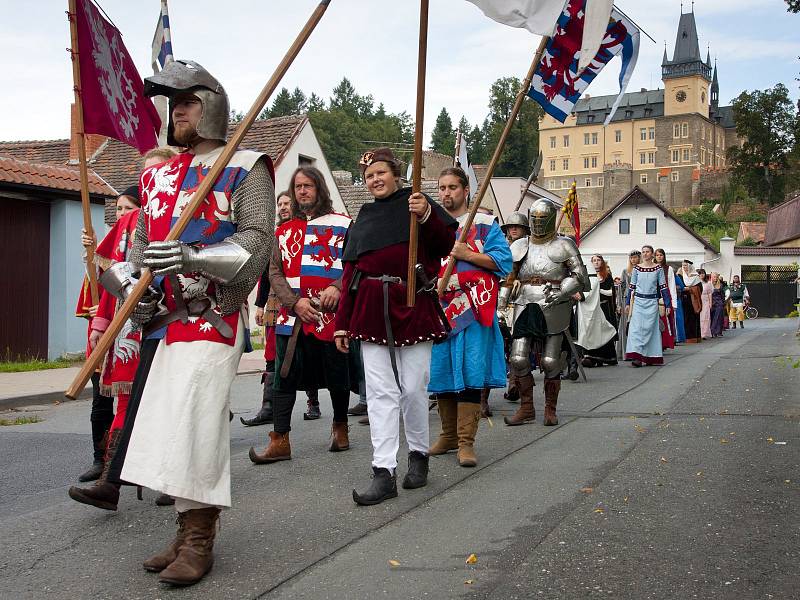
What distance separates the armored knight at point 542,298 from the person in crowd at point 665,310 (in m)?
8.15

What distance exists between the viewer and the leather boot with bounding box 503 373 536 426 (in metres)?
8.58

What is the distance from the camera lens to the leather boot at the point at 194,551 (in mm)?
3832

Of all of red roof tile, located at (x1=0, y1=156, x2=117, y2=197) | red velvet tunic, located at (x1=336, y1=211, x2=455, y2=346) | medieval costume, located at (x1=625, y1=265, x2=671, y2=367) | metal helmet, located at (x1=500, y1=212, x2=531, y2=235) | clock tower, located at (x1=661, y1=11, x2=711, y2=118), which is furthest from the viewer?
clock tower, located at (x1=661, y1=11, x2=711, y2=118)

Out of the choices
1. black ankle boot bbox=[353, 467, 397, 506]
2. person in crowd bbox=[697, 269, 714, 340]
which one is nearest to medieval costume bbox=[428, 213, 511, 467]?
black ankle boot bbox=[353, 467, 397, 506]

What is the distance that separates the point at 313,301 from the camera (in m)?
6.80

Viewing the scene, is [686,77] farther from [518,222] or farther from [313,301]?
[313,301]

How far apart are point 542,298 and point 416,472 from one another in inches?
142

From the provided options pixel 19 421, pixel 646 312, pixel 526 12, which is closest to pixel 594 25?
pixel 526 12

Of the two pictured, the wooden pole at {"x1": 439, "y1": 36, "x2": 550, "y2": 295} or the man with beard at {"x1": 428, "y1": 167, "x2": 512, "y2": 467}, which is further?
the man with beard at {"x1": 428, "y1": 167, "x2": 512, "y2": 467}

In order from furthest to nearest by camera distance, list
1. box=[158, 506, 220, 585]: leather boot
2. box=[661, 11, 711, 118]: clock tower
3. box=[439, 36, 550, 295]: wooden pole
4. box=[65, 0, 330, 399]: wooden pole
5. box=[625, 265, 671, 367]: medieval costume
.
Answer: box=[661, 11, 711, 118]: clock tower → box=[625, 265, 671, 367]: medieval costume → box=[439, 36, 550, 295]: wooden pole → box=[158, 506, 220, 585]: leather boot → box=[65, 0, 330, 399]: wooden pole

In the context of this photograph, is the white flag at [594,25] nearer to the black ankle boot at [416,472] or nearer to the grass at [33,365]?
the black ankle boot at [416,472]

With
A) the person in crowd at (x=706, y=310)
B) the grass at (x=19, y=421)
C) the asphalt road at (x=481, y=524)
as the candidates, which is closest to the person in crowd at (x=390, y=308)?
the asphalt road at (x=481, y=524)

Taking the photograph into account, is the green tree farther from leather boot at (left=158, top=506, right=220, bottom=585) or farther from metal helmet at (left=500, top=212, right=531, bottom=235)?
leather boot at (left=158, top=506, right=220, bottom=585)

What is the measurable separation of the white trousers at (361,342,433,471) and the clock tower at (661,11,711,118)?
439 ft
